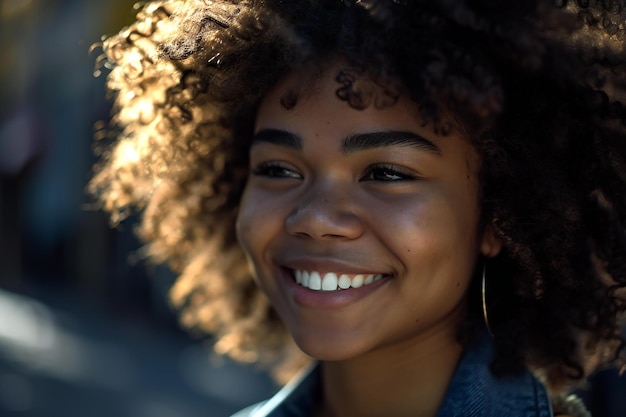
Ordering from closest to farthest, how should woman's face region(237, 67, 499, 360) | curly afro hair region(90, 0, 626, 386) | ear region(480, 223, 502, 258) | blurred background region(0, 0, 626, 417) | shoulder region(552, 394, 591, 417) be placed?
curly afro hair region(90, 0, 626, 386) → woman's face region(237, 67, 499, 360) → ear region(480, 223, 502, 258) → shoulder region(552, 394, 591, 417) → blurred background region(0, 0, 626, 417)

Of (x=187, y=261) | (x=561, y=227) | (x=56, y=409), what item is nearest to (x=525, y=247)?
(x=561, y=227)

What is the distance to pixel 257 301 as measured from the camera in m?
3.39

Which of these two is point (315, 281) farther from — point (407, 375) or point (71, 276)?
point (71, 276)

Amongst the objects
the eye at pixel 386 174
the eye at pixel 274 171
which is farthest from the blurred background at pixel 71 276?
the eye at pixel 386 174

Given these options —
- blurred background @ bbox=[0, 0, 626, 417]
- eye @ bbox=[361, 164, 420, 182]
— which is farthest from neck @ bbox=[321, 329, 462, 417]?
blurred background @ bbox=[0, 0, 626, 417]

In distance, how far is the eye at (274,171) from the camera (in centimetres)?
249

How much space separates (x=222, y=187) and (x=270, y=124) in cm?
72

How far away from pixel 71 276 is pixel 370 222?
817cm

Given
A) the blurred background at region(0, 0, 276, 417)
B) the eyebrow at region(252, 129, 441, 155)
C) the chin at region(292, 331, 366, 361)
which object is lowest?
the blurred background at region(0, 0, 276, 417)

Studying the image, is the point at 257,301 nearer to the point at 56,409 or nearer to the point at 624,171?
the point at 624,171

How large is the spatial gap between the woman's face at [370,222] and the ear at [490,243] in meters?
0.04

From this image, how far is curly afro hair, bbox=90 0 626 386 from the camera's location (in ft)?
7.09

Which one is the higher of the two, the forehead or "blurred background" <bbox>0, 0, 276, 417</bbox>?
the forehead

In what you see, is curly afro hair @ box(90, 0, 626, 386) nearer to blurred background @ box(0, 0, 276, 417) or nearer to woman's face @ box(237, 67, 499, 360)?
woman's face @ box(237, 67, 499, 360)
